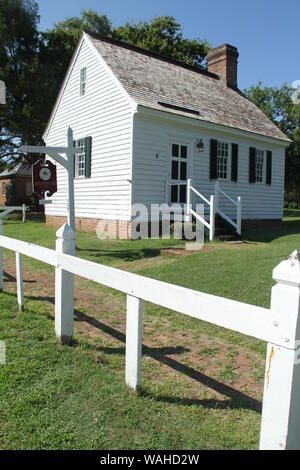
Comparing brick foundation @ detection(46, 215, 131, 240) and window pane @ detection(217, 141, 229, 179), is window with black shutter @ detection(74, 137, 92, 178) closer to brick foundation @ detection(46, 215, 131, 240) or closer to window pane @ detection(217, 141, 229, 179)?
brick foundation @ detection(46, 215, 131, 240)

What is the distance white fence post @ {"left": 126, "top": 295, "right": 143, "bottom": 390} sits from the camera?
2.79 metres

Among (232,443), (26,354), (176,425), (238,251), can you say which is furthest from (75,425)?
(238,251)

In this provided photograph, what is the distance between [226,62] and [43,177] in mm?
13743

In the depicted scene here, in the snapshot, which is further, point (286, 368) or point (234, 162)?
point (234, 162)

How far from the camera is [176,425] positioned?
248cm

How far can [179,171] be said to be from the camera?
1332 centimetres

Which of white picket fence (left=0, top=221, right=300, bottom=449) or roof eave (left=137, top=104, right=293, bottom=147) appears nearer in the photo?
white picket fence (left=0, top=221, right=300, bottom=449)

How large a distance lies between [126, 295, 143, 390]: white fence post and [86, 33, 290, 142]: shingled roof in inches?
380

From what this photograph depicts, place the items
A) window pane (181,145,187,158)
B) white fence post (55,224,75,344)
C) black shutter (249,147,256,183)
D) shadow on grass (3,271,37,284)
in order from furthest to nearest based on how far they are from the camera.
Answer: black shutter (249,147,256,183) < window pane (181,145,187,158) < shadow on grass (3,271,37,284) < white fence post (55,224,75,344)

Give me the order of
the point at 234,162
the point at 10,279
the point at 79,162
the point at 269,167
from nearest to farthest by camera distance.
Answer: the point at 10,279
the point at 234,162
the point at 79,162
the point at 269,167

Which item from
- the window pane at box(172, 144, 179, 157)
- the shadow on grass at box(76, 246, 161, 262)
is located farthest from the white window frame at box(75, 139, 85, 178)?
the shadow on grass at box(76, 246, 161, 262)

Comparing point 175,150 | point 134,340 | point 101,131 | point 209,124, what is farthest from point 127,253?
point 209,124

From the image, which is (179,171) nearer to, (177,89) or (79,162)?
(177,89)

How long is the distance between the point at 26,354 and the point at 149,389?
4.26 ft
